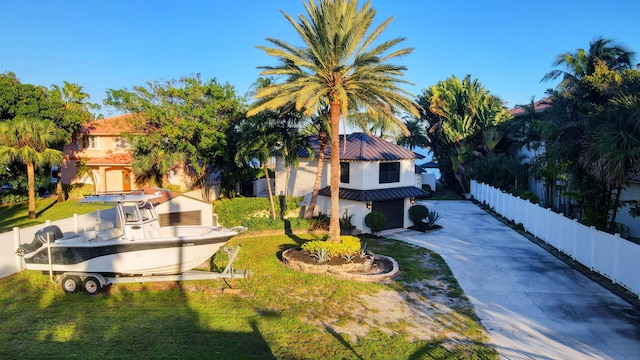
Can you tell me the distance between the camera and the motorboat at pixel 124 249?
10352mm

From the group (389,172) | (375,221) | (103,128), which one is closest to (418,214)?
(389,172)

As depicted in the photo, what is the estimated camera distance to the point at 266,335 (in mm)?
8352

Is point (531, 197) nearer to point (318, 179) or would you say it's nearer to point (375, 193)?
point (375, 193)

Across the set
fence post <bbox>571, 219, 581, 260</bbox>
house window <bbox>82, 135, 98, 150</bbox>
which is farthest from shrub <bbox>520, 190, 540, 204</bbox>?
house window <bbox>82, 135, 98, 150</bbox>

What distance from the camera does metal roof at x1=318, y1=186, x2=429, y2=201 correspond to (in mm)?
21906

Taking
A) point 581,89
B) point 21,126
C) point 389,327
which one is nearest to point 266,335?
point 389,327

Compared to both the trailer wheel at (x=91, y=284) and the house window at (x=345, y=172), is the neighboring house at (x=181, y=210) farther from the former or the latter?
the house window at (x=345, y=172)

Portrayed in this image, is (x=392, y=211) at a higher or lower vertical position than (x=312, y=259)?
higher

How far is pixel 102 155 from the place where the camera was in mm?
31422

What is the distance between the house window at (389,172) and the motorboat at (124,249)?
13.6 m

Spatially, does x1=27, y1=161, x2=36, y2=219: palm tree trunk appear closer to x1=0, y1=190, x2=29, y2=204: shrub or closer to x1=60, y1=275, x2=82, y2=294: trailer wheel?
x1=0, y1=190, x2=29, y2=204: shrub

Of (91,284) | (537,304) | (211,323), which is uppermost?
(91,284)

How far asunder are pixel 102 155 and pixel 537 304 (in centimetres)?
3201

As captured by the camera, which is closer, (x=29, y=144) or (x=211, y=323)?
(x=211, y=323)
